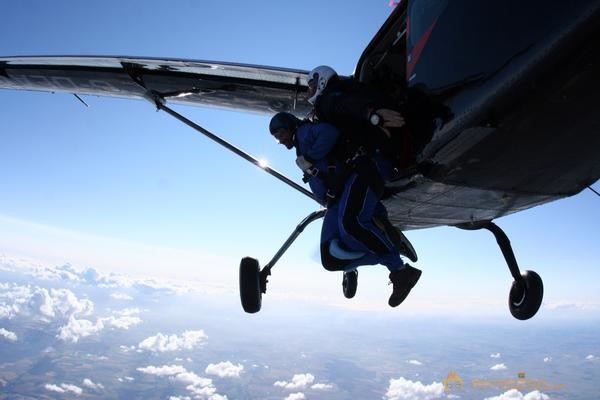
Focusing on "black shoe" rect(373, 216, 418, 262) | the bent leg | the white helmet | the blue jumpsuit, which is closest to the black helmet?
the blue jumpsuit

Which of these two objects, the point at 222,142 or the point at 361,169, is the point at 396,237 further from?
the point at 222,142

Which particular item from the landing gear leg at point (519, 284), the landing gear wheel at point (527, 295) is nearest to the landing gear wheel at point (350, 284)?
the landing gear leg at point (519, 284)

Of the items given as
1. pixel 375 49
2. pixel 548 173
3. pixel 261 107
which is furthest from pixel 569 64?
pixel 261 107

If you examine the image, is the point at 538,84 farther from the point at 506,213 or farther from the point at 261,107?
the point at 261,107

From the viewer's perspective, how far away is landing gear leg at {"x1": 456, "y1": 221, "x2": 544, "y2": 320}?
4.46 metres

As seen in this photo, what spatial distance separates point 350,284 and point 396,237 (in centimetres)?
208

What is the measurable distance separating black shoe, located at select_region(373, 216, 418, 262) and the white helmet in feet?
4.31

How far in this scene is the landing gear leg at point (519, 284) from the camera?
4457 mm

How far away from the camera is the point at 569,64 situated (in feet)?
5.03

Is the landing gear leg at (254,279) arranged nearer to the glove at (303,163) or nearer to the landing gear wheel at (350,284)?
the landing gear wheel at (350,284)

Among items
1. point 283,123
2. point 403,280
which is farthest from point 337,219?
point 283,123

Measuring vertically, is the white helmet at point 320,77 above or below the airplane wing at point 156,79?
below

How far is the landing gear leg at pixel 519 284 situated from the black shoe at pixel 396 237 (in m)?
1.29

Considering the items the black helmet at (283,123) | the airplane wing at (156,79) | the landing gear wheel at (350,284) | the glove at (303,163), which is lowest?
the landing gear wheel at (350,284)
